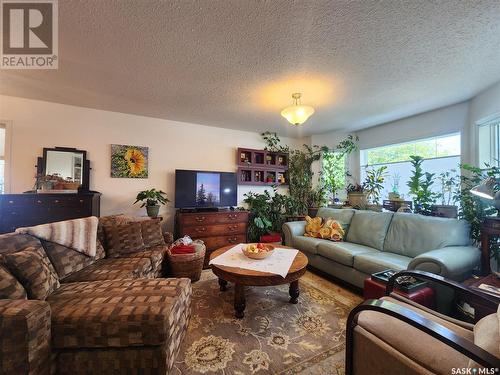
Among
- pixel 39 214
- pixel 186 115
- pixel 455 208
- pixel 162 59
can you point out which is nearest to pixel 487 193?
pixel 455 208

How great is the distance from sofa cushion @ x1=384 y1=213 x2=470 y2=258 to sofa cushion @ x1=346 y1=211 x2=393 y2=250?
6cm

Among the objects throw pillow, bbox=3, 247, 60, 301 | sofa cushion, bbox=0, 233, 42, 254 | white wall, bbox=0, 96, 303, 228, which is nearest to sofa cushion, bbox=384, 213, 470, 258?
white wall, bbox=0, 96, 303, 228

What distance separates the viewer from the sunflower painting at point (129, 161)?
10.7ft

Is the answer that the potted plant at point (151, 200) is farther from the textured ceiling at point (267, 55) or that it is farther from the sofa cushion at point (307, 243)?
the sofa cushion at point (307, 243)

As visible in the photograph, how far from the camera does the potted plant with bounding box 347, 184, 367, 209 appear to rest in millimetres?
3699

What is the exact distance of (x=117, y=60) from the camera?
1.92 m

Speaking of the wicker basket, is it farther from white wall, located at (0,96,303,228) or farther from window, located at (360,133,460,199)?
window, located at (360,133,460,199)

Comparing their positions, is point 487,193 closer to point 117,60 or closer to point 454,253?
point 454,253

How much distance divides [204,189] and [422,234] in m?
3.03

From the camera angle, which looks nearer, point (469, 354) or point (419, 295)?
point (469, 354)

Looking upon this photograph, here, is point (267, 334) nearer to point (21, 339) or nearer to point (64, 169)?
point (21, 339)

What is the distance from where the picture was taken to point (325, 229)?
9.90 feet

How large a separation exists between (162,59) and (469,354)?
2.60 metres

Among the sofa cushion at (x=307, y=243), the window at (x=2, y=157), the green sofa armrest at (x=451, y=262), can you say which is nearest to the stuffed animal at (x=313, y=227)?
the sofa cushion at (x=307, y=243)
